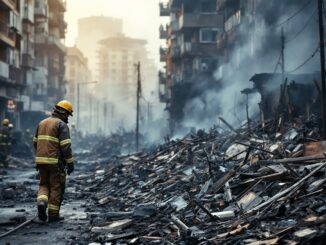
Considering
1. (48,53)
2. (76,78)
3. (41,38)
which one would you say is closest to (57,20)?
(48,53)

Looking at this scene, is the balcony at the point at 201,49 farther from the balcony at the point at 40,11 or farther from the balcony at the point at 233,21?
the balcony at the point at 40,11

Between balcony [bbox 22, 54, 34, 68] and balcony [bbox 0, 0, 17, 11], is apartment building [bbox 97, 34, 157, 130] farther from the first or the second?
balcony [bbox 0, 0, 17, 11]

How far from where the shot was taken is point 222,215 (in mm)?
7809

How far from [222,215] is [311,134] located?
8.02 meters

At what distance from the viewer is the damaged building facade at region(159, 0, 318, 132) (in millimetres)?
27469

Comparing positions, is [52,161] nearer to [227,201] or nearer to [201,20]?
[227,201]

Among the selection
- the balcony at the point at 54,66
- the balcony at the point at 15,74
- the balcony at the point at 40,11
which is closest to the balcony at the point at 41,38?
the balcony at the point at 40,11

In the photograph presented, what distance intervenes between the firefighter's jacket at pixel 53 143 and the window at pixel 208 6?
1738 inches

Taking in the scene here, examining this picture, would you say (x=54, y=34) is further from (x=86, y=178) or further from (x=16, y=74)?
(x=86, y=178)

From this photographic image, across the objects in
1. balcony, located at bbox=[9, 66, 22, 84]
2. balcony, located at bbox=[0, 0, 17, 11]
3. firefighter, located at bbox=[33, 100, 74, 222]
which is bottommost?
firefighter, located at bbox=[33, 100, 74, 222]

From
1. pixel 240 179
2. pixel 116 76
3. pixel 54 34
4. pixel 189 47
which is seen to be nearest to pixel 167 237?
pixel 240 179

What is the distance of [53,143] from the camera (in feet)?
29.7

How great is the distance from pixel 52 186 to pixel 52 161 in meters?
0.47

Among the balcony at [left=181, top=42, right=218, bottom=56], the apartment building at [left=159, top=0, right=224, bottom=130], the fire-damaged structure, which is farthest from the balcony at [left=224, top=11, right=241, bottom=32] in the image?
the fire-damaged structure
